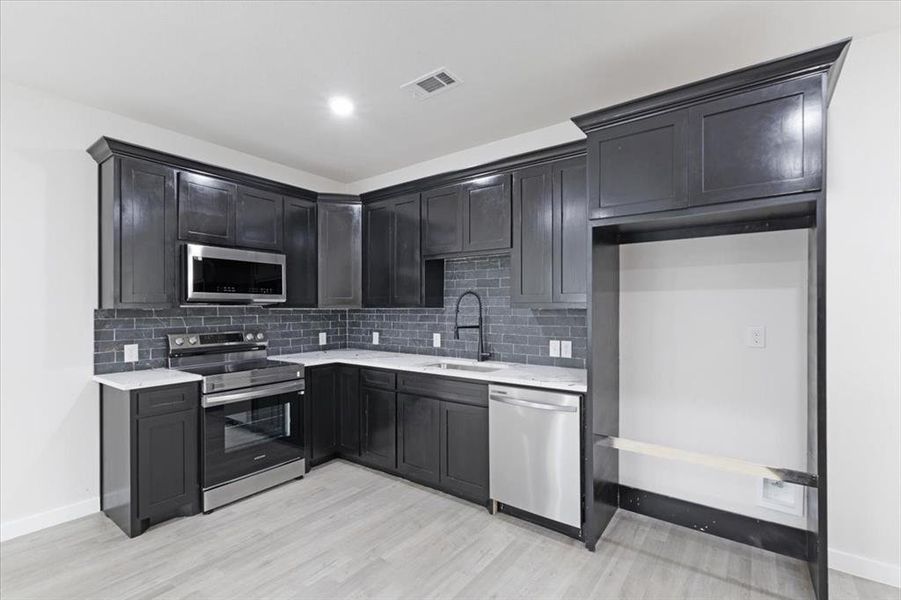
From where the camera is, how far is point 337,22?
2180 millimetres

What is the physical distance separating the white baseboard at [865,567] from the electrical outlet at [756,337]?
1.15 m

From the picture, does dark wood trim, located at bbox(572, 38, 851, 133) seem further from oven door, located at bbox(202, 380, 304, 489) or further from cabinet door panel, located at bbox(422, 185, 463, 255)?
oven door, located at bbox(202, 380, 304, 489)

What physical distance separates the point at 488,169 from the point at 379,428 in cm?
233

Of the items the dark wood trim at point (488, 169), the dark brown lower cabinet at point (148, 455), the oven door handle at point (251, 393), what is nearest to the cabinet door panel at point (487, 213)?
the dark wood trim at point (488, 169)

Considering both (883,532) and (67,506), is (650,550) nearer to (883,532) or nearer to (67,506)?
(883,532)

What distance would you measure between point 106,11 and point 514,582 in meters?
3.49

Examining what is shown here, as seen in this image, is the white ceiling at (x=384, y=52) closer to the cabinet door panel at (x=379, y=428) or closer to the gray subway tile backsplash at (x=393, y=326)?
the gray subway tile backsplash at (x=393, y=326)

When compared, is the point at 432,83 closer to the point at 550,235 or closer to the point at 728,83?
the point at 550,235

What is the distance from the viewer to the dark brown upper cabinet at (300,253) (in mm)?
4062

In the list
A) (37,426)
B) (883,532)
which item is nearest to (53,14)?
(37,426)

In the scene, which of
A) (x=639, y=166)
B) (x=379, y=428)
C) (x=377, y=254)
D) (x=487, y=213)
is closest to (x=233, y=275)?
(x=377, y=254)

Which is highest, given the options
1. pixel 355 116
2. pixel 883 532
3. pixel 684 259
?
pixel 355 116

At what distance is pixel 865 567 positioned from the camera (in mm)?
2322

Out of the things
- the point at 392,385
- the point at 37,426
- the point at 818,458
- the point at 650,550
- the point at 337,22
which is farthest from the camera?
the point at 392,385
